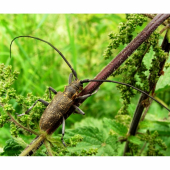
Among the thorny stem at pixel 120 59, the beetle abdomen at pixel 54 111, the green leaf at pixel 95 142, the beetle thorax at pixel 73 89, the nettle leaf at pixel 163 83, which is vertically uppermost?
the thorny stem at pixel 120 59

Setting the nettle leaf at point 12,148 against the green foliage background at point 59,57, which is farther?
the green foliage background at point 59,57

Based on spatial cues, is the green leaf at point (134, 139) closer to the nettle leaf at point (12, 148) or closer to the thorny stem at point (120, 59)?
the thorny stem at point (120, 59)

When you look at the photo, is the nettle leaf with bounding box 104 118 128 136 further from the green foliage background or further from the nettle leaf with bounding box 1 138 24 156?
the green foliage background

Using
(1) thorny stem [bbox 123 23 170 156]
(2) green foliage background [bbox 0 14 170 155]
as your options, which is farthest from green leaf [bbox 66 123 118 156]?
(2) green foliage background [bbox 0 14 170 155]

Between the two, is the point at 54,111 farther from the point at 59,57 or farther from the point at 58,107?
the point at 59,57

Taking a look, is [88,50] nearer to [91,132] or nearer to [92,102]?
[92,102]

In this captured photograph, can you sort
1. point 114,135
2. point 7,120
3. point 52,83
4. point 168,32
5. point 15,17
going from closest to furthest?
1. point 7,120
2. point 168,32
3. point 114,135
4. point 52,83
5. point 15,17

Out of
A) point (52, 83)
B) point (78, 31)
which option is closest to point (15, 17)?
point (78, 31)

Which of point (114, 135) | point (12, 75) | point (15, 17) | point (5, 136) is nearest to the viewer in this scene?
point (12, 75)

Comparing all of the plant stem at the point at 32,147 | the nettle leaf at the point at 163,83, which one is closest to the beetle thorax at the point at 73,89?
the plant stem at the point at 32,147
